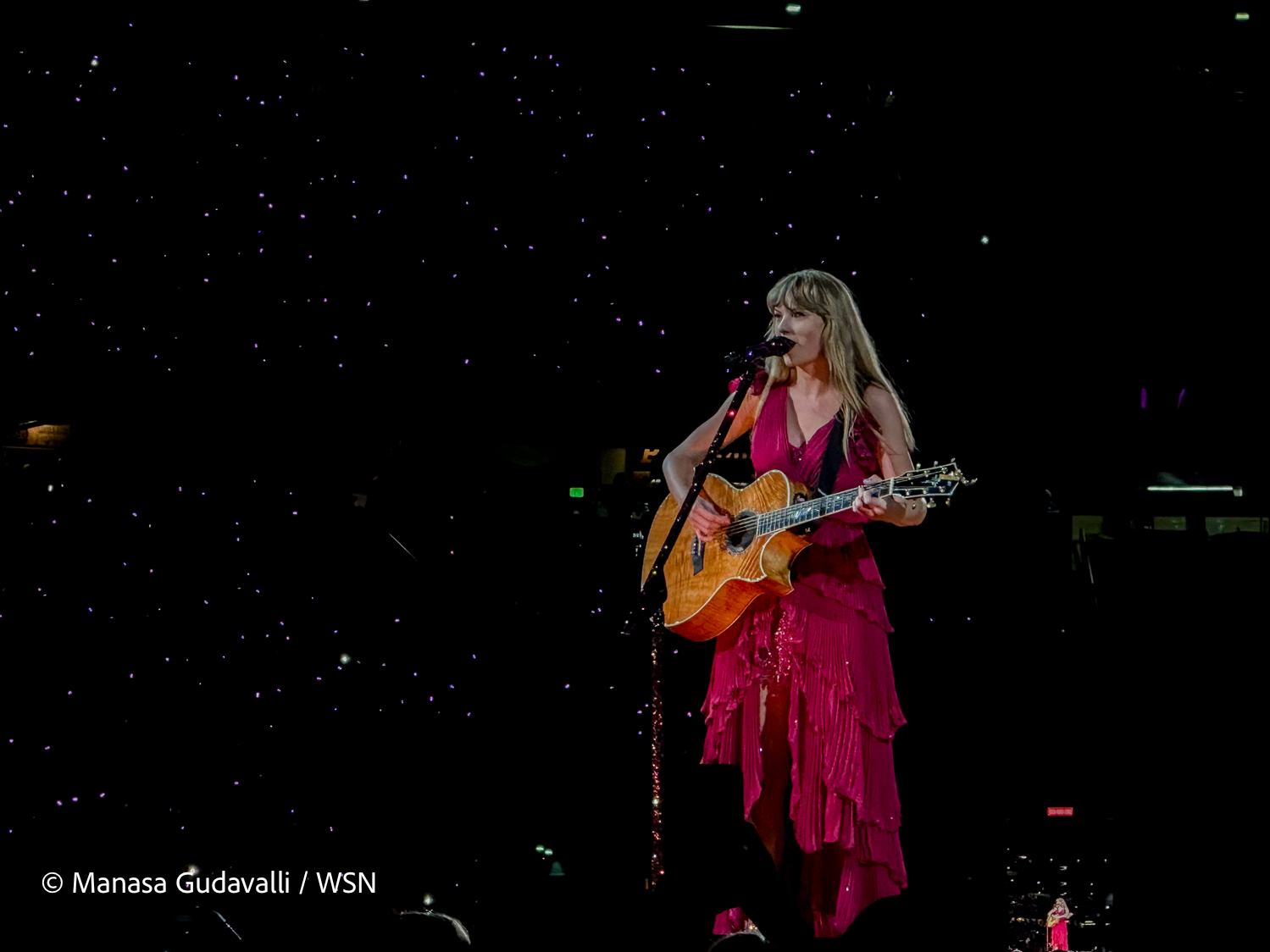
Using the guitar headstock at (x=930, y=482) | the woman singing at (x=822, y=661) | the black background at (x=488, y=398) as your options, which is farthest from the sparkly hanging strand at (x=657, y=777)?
the guitar headstock at (x=930, y=482)

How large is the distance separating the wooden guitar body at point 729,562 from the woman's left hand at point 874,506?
0.68 ft

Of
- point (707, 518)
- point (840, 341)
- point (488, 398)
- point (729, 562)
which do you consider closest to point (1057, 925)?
point (729, 562)

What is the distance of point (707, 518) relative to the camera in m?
3.05

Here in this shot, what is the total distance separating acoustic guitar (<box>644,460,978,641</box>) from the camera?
8.88 ft

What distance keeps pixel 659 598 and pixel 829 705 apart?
0.54m

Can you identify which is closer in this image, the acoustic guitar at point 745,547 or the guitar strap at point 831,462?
the acoustic guitar at point 745,547

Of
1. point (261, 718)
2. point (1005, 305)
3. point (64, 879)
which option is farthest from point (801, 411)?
point (64, 879)

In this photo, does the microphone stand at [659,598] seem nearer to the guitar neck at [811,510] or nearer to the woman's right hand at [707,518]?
the woman's right hand at [707,518]

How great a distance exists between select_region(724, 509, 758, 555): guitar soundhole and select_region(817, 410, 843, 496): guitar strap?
204 mm

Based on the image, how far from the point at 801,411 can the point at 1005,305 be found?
6.18ft

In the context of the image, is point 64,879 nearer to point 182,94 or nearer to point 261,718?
point 261,718

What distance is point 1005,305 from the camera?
4.54m

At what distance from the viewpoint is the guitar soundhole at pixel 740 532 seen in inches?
115

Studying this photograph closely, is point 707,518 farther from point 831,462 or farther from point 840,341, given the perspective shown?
point 840,341
